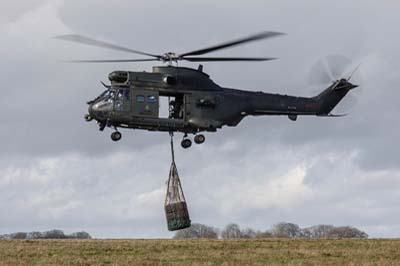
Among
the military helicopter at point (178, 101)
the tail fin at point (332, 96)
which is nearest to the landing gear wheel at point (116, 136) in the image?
the military helicopter at point (178, 101)

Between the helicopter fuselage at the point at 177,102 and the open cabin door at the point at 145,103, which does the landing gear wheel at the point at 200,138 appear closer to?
the helicopter fuselage at the point at 177,102

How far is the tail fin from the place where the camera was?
4494 centimetres

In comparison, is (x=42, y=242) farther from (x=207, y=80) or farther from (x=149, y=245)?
(x=207, y=80)

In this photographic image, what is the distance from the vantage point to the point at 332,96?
45.4 metres

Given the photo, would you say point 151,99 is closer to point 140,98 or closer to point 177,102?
point 140,98

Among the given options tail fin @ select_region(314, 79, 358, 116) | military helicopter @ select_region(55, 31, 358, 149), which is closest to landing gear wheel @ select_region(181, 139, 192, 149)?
military helicopter @ select_region(55, 31, 358, 149)

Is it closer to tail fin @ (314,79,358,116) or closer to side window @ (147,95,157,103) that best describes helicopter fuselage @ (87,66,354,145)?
side window @ (147,95,157,103)

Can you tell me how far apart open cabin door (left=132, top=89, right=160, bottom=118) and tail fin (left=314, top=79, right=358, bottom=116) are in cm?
860

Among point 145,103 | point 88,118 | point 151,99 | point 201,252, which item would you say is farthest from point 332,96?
point 88,118

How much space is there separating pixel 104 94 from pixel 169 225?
588 centimetres

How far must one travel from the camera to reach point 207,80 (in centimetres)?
4122

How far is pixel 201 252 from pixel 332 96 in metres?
11.2

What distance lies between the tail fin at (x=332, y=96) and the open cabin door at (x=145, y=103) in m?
8.60

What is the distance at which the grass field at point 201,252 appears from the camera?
35938mm
